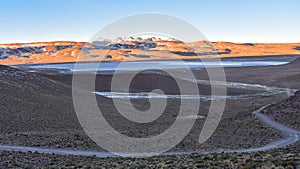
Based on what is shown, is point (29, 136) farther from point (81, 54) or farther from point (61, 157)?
point (81, 54)

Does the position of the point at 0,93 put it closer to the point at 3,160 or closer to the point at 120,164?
the point at 3,160

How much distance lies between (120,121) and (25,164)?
17731 mm

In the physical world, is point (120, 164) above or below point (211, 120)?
above

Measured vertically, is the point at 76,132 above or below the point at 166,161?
below

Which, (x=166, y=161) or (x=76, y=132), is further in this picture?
(x=76, y=132)

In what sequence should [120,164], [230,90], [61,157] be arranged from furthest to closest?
[230,90], [61,157], [120,164]

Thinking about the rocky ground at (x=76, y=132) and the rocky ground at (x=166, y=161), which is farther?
the rocky ground at (x=76, y=132)

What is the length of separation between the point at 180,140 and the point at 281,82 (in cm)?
5686

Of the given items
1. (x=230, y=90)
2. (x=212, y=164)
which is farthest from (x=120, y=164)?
(x=230, y=90)

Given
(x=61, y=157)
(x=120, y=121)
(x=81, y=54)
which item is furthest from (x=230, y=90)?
(x=81, y=54)

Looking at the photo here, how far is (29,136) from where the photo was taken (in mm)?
24359

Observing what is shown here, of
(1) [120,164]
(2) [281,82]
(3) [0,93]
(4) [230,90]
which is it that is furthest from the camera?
(2) [281,82]

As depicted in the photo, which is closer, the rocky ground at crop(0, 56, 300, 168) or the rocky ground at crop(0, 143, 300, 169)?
the rocky ground at crop(0, 143, 300, 169)

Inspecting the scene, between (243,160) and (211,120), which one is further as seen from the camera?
(211,120)
